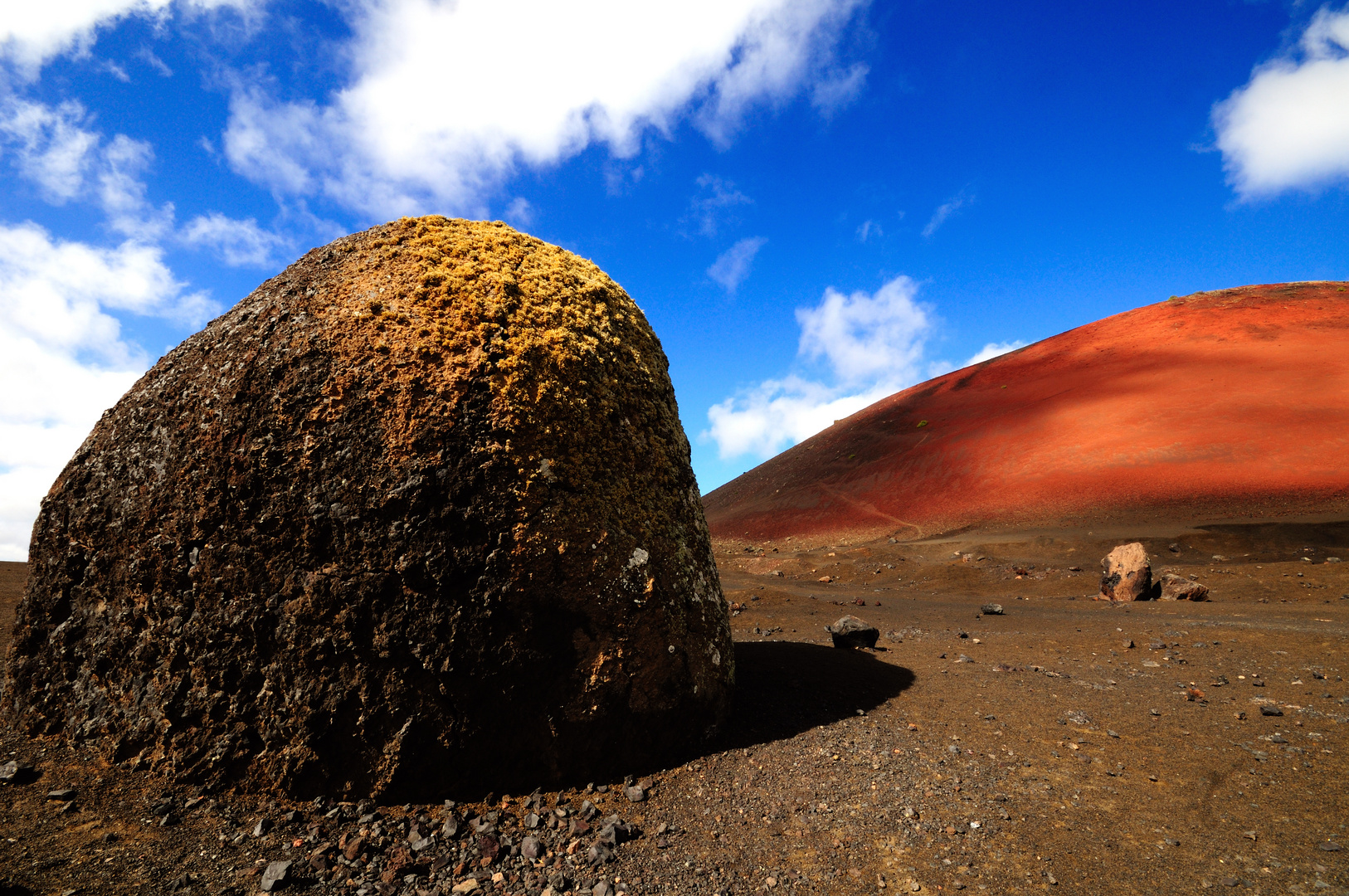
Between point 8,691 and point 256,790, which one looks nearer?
point 256,790

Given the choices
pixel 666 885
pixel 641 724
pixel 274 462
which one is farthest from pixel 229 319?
pixel 666 885

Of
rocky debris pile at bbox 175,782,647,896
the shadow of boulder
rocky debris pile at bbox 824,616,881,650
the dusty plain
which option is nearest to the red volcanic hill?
the dusty plain

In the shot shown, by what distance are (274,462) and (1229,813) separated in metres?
4.94

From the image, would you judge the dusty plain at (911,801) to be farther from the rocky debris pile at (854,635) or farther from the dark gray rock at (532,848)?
the rocky debris pile at (854,635)

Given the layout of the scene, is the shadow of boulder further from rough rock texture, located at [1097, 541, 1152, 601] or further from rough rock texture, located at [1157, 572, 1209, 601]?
rough rock texture, located at [1157, 572, 1209, 601]

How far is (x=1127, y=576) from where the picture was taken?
10.4 meters

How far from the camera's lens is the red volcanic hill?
1872 centimetres

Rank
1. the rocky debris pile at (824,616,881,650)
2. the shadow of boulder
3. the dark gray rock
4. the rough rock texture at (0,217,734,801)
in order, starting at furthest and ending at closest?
the rocky debris pile at (824,616,881,650) → the shadow of boulder → the rough rock texture at (0,217,734,801) → the dark gray rock

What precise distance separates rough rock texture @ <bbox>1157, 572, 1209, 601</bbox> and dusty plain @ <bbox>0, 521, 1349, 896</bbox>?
14.4ft

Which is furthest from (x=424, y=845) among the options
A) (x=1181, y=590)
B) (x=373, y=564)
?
(x=1181, y=590)

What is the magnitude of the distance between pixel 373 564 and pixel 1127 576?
A: 1145 cm

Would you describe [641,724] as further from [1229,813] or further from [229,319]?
[229,319]

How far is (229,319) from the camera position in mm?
3857

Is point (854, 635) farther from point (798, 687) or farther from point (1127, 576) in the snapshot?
point (1127, 576)
